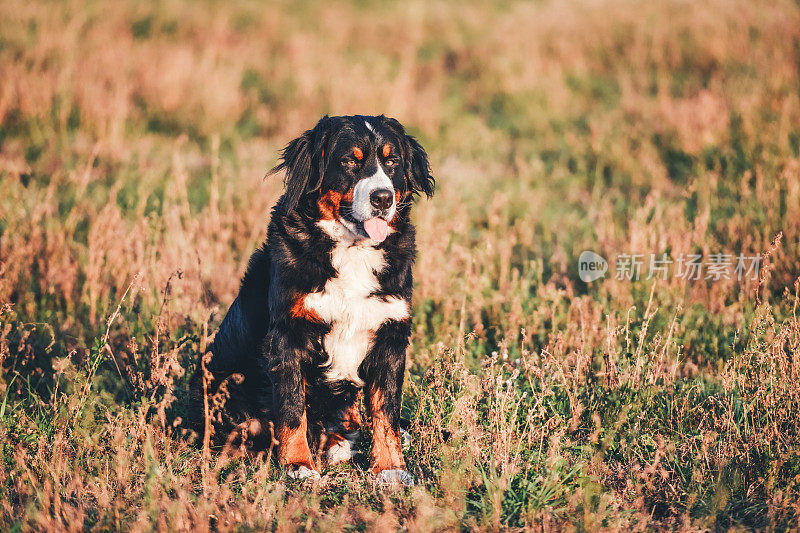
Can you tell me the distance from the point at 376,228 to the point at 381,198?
154 mm

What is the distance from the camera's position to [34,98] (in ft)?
23.6

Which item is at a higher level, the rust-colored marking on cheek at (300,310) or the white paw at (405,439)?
the rust-colored marking on cheek at (300,310)

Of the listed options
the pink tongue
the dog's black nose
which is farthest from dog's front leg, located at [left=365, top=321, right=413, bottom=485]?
the dog's black nose

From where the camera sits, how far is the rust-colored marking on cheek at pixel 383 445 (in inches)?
121

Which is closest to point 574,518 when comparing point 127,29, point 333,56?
point 333,56

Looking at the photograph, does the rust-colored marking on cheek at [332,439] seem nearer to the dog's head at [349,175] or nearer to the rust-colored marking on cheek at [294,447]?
the rust-colored marking on cheek at [294,447]

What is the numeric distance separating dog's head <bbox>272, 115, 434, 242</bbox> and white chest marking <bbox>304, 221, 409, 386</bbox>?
72mm

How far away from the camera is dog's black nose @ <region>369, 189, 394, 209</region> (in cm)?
303

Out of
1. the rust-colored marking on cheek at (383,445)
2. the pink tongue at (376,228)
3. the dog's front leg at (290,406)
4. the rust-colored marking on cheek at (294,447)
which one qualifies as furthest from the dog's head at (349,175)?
the rust-colored marking on cheek at (294,447)

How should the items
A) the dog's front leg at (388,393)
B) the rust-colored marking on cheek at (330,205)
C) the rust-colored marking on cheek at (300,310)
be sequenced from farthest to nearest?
the rust-colored marking on cheek at (330,205) < the dog's front leg at (388,393) < the rust-colored marking on cheek at (300,310)

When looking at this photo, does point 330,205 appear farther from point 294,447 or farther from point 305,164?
point 294,447

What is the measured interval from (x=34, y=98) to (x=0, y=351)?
16.0 feet

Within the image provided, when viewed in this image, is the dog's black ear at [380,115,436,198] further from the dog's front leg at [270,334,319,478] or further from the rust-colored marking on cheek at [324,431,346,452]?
the rust-colored marking on cheek at [324,431,346,452]

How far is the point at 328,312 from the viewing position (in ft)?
9.82
